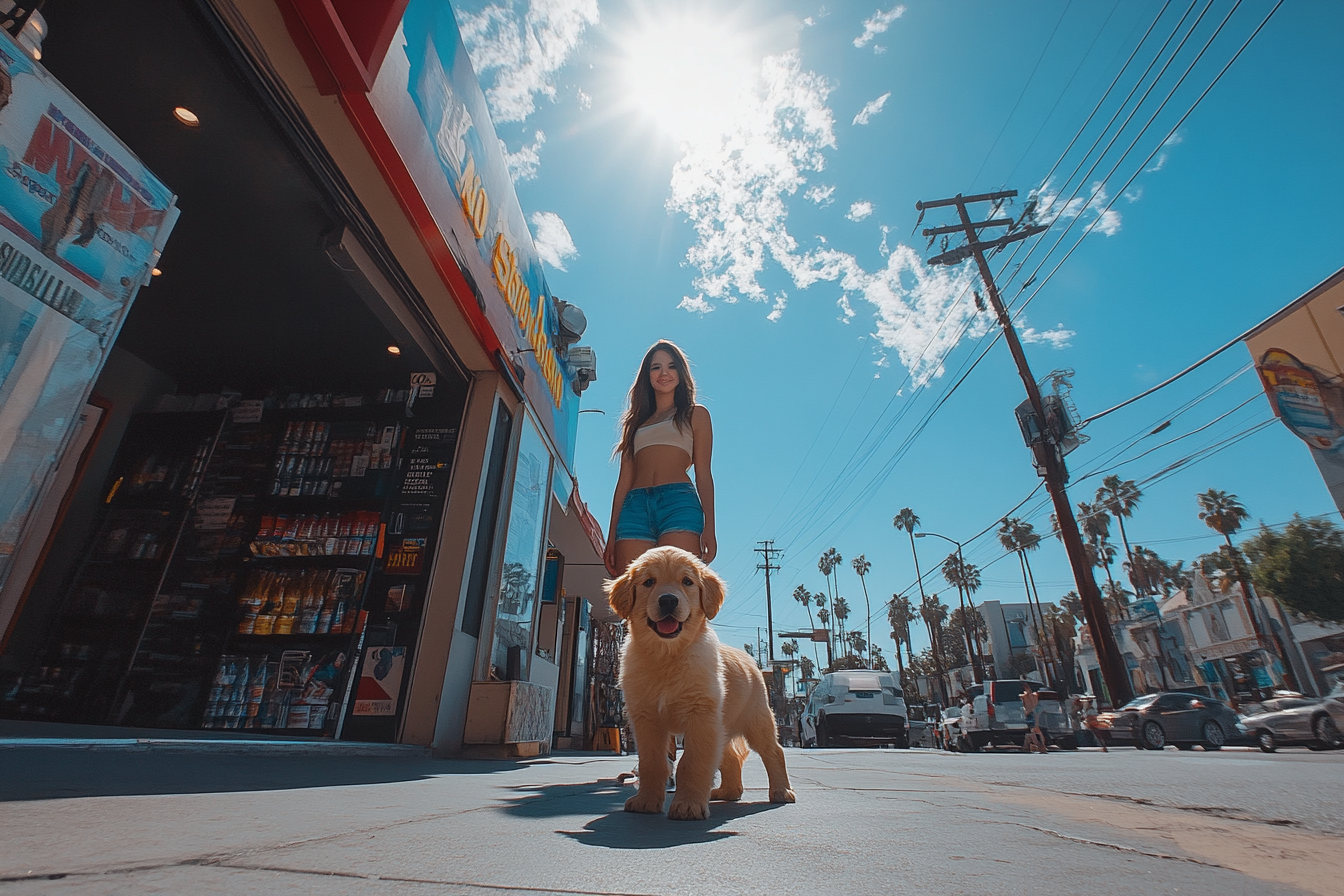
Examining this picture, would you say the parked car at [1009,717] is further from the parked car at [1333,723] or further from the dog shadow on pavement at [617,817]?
the dog shadow on pavement at [617,817]

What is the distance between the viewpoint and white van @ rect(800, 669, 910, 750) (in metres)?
16.4

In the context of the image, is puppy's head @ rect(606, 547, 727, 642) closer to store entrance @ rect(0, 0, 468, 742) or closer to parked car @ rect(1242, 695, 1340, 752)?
store entrance @ rect(0, 0, 468, 742)

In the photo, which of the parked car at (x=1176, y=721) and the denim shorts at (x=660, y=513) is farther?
the parked car at (x=1176, y=721)

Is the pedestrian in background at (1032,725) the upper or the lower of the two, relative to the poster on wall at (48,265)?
lower

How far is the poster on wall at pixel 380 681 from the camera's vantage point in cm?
542

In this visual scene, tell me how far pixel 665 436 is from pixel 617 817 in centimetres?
243

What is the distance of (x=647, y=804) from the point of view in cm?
209

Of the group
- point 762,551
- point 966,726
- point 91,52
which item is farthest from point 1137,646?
point 91,52

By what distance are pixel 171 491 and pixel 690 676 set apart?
6483mm

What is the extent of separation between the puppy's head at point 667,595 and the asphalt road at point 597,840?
675mm

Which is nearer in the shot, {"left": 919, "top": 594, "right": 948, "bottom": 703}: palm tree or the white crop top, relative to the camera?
the white crop top

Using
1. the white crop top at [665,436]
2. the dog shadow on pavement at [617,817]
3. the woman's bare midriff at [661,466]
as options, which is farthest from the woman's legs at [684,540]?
the dog shadow on pavement at [617,817]

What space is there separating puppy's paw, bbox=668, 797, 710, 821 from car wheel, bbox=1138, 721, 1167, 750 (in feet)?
61.8

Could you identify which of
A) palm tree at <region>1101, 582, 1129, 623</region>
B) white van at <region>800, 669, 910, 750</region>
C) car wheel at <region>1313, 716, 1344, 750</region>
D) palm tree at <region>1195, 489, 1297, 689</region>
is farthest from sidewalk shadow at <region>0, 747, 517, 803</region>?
palm tree at <region>1101, 582, 1129, 623</region>
